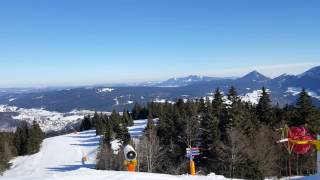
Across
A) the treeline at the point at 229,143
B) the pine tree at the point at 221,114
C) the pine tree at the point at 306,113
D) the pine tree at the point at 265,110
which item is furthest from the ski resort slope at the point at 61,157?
the pine tree at the point at 306,113

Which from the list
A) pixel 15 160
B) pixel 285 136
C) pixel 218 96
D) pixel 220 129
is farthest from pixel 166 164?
pixel 15 160

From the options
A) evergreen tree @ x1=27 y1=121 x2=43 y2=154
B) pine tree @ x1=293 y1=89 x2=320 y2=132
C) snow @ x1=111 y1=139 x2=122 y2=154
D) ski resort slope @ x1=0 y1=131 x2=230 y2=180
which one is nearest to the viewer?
pine tree @ x1=293 y1=89 x2=320 y2=132

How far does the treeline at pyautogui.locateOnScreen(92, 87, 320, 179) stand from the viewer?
4328cm

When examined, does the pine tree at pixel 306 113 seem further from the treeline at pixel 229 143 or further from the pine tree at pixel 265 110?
the pine tree at pixel 265 110

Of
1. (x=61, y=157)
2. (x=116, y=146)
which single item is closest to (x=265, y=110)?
(x=116, y=146)

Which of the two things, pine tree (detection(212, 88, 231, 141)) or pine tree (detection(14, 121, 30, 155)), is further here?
pine tree (detection(14, 121, 30, 155))

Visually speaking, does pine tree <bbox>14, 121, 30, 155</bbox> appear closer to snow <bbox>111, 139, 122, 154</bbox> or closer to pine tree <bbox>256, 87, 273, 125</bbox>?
snow <bbox>111, 139, 122, 154</bbox>

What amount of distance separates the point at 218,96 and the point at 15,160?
49.5 metres

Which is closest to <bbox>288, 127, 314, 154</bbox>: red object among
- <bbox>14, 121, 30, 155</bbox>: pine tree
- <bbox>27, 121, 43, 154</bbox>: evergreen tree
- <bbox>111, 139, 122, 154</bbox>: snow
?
<bbox>111, 139, 122, 154</bbox>: snow

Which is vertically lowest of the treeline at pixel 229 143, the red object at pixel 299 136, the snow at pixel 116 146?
the snow at pixel 116 146

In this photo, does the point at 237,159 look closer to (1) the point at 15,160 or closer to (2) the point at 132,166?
(2) the point at 132,166

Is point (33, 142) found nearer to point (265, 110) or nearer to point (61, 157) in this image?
point (61, 157)

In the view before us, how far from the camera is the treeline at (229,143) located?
4328 cm

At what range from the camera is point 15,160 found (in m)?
84.3
